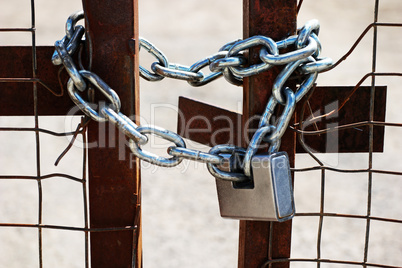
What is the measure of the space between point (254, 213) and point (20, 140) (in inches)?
124

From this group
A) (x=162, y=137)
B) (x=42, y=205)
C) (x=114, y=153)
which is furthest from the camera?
(x=42, y=205)

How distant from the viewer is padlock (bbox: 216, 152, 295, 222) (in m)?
0.96

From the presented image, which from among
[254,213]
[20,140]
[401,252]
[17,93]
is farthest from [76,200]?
[254,213]

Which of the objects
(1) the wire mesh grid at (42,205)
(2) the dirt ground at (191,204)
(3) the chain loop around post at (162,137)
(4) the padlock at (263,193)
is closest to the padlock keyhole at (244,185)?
(4) the padlock at (263,193)

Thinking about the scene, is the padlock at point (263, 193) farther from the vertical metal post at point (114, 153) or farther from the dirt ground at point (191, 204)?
the dirt ground at point (191, 204)

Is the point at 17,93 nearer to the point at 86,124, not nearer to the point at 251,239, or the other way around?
the point at 86,124

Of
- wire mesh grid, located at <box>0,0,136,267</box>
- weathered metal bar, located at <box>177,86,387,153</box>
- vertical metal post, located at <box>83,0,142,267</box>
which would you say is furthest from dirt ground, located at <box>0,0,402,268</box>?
vertical metal post, located at <box>83,0,142,267</box>

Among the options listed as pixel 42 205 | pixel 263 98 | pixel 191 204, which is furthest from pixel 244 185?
pixel 42 205

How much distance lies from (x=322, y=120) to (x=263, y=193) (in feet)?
0.75

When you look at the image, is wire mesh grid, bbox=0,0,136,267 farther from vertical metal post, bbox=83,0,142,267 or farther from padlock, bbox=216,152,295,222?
padlock, bbox=216,152,295,222

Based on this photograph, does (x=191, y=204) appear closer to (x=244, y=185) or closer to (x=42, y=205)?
(x=42, y=205)

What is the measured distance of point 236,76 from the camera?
3.28 feet

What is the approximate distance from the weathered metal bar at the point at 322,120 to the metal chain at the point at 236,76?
133 millimetres

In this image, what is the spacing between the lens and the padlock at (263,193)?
37.8 inches
